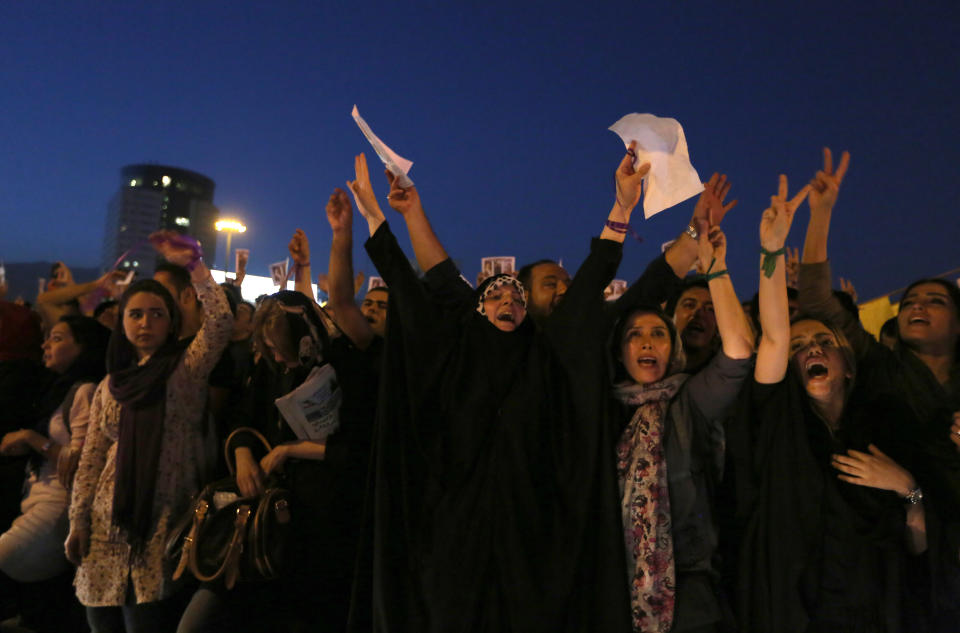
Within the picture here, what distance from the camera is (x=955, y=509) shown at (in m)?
2.45

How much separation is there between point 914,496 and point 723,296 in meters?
1.04

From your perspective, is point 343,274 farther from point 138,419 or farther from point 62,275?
point 62,275

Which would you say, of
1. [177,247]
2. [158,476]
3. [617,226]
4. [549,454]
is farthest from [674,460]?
[177,247]

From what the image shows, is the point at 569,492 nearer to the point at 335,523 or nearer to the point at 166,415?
the point at 335,523

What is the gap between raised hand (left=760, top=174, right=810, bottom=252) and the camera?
8.38 ft

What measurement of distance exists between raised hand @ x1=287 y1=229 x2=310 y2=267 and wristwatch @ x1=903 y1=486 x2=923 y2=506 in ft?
10.3

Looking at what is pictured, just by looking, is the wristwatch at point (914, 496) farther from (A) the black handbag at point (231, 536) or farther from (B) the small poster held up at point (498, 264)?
(B) the small poster held up at point (498, 264)

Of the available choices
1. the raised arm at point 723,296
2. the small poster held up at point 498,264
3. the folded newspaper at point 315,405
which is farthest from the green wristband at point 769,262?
the small poster held up at point 498,264

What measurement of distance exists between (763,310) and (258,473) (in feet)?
7.50

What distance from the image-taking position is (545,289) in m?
3.54

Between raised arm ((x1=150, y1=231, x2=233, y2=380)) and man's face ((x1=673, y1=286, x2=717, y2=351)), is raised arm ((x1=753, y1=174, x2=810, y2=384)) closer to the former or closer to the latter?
man's face ((x1=673, y1=286, x2=717, y2=351))

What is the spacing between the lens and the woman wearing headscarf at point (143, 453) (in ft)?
10.00

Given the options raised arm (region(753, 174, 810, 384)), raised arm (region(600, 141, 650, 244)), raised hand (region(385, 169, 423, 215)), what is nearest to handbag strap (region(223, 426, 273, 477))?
raised hand (region(385, 169, 423, 215))

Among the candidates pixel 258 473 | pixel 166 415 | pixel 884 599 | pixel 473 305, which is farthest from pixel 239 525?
pixel 884 599
